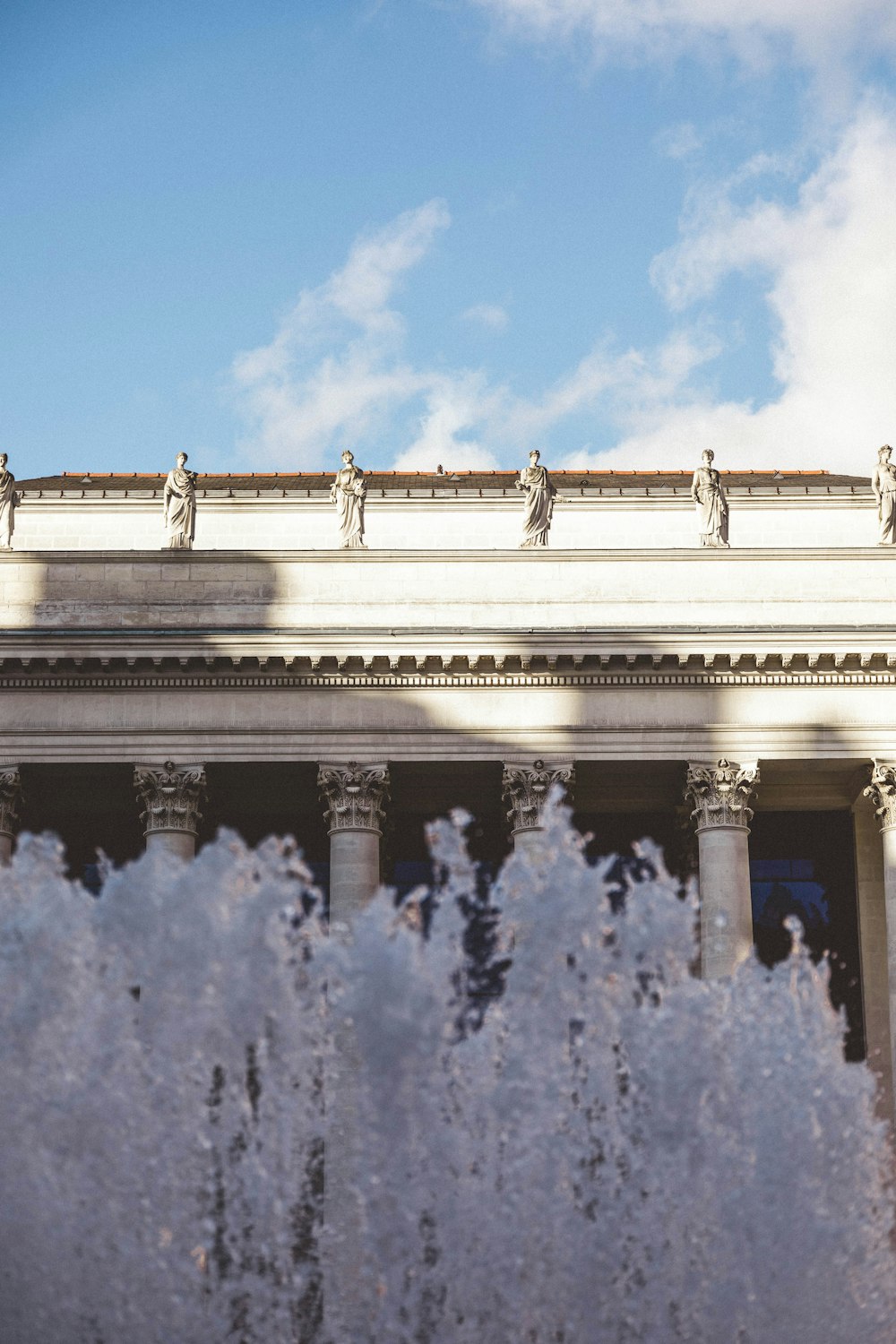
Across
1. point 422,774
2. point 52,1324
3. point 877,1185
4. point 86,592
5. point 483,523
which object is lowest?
point 52,1324

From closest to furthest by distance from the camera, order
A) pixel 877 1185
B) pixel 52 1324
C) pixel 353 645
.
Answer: pixel 52 1324 → pixel 877 1185 → pixel 353 645

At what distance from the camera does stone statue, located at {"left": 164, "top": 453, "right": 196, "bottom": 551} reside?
136 ft

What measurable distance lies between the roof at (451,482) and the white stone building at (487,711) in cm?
619

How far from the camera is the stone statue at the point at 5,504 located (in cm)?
4144

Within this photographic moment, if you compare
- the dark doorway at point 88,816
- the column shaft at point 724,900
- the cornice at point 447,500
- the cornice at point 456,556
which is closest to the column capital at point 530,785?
the column shaft at point 724,900

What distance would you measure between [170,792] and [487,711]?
18.7ft

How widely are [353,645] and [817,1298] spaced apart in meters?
18.0

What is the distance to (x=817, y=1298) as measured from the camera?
2264 cm

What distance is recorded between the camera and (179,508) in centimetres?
4147

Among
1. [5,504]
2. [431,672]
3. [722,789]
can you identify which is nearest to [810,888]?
[722,789]

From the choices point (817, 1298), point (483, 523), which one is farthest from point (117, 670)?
point (817, 1298)

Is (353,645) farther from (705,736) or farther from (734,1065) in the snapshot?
(734,1065)

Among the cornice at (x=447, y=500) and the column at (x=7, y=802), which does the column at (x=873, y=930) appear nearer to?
the cornice at (x=447, y=500)

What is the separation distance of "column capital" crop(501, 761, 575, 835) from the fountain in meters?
11.1
